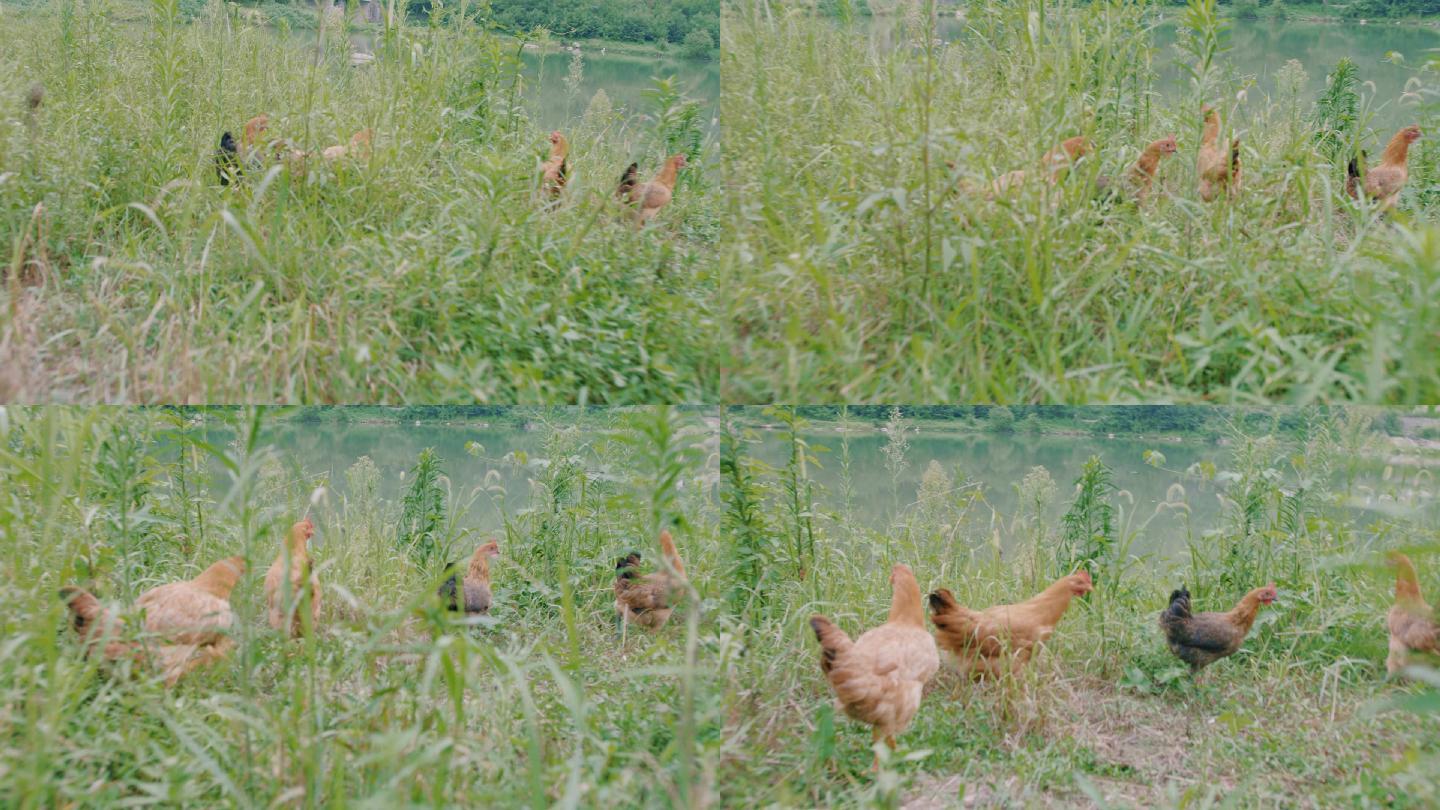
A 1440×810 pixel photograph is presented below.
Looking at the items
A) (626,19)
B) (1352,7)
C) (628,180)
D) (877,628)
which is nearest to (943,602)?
(877,628)

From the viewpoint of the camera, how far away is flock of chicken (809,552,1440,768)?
327 centimetres

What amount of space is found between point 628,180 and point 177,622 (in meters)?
2.51

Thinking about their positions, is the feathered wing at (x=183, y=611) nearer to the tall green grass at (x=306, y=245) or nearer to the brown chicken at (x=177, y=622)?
the brown chicken at (x=177, y=622)

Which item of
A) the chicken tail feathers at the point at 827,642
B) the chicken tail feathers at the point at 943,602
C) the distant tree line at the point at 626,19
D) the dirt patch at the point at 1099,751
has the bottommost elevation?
the dirt patch at the point at 1099,751

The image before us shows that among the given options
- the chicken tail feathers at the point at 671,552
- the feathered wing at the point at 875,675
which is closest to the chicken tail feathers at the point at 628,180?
the chicken tail feathers at the point at 671,552

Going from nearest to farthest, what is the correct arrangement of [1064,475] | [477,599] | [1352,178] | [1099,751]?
1. [1099,751]
2. [1352,178]
3. [477,599]
4. [1064,475]

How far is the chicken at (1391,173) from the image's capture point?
412 cm

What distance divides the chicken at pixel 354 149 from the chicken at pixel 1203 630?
3755 millimetres

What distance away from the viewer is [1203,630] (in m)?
4.05

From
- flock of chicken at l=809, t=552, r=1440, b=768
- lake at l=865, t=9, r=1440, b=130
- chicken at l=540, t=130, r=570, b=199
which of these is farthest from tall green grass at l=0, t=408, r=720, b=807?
lake at l=865, t=9, r=1440, b=130

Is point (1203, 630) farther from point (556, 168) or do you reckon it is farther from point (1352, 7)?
point (1352, 7)

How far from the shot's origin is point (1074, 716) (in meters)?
3.69

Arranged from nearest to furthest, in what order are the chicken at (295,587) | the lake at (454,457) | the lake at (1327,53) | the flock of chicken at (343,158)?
1. the chicken at (295,587)
2. the flock of chicken at (343,158)
3. the lake at (454,457)
4. the lake at (1327,53)

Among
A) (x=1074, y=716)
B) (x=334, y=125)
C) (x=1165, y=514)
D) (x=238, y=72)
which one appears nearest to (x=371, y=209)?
(x=334, y=125)
